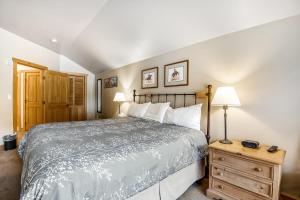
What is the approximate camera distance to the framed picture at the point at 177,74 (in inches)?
112

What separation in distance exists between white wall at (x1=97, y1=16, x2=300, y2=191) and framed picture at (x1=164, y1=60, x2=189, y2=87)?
0.18 metres

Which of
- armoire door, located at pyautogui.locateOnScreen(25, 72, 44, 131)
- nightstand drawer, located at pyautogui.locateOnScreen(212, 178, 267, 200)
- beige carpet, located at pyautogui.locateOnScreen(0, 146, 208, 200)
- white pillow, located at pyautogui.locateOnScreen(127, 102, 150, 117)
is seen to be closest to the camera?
nightstand drawer, located at pyautogui.locateOnScreen(212, 178, 267, 200)

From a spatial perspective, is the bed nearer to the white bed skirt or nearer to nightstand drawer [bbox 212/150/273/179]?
the white bed skirt

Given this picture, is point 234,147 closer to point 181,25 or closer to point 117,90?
point 181,25

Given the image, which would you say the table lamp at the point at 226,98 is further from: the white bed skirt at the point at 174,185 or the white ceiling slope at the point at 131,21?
the white ceiling slope at the point at 131,21

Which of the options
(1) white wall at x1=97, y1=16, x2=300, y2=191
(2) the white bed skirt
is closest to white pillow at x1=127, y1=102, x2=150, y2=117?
(1) white wall at x1=97, y1=16, x2=300, y2=191

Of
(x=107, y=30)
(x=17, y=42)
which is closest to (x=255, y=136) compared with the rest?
(x=107, y=30)

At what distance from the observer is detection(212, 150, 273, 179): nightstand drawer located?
1524mm

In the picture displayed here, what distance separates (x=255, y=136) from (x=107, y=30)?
3122 millimetres

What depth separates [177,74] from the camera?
2984 millimetres

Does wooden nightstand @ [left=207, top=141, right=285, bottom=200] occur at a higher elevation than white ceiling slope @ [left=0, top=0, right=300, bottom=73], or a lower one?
lower

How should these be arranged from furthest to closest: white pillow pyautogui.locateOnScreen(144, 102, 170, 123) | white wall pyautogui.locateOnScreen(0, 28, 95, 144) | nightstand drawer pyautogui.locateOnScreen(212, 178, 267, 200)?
white wall pyautogui.locateOnScreen(0, 28, 95, 144) < white pillow pyautogui.locateOnScreen(144, 102, 170, 123) < nightstand drawer pyautogui.locateOnScreen(212, 178, 267, 200)

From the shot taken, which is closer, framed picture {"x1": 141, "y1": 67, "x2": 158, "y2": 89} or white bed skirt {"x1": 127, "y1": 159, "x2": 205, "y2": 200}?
white bed skirt {"x1": 127, "y1": 159, "x2": 205, "y2": 200}

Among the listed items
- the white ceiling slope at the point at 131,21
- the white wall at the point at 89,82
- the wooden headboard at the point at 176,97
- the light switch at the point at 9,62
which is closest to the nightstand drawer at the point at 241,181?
the wooden headboard at the point at 176,97
